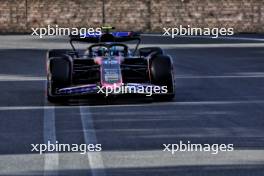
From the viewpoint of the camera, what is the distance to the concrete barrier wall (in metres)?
50.5

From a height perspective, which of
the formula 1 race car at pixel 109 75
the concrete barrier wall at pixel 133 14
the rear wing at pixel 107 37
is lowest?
the concrete barrier wall at pixel 133 14

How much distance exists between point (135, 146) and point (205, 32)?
119ft

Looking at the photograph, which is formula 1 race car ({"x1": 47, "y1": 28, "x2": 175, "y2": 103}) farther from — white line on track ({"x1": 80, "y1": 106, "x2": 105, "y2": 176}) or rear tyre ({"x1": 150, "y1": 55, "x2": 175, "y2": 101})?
white line on track ({"x1": 80, "y1": 106, "x2": 105, "y2": 176})

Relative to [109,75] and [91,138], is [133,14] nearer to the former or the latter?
[109,75]

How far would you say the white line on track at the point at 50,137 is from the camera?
1027cm

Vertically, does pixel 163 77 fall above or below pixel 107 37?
below

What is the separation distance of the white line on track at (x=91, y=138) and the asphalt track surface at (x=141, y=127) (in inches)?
0.4

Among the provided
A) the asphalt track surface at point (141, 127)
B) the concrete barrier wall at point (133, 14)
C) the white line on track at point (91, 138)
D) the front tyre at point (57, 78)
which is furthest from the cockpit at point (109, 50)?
the concrete barrier wall at point (133, 14)

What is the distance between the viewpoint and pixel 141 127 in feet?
44.3

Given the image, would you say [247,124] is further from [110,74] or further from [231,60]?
[231,60]

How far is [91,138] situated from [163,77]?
13.7ft

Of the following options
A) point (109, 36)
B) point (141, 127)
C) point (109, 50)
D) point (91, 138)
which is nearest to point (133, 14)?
point (109, 36)

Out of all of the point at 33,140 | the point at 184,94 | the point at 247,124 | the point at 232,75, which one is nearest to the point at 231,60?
the point at 232,75

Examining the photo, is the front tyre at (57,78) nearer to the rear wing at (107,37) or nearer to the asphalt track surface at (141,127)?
the asphalt track surface at (141,127)
